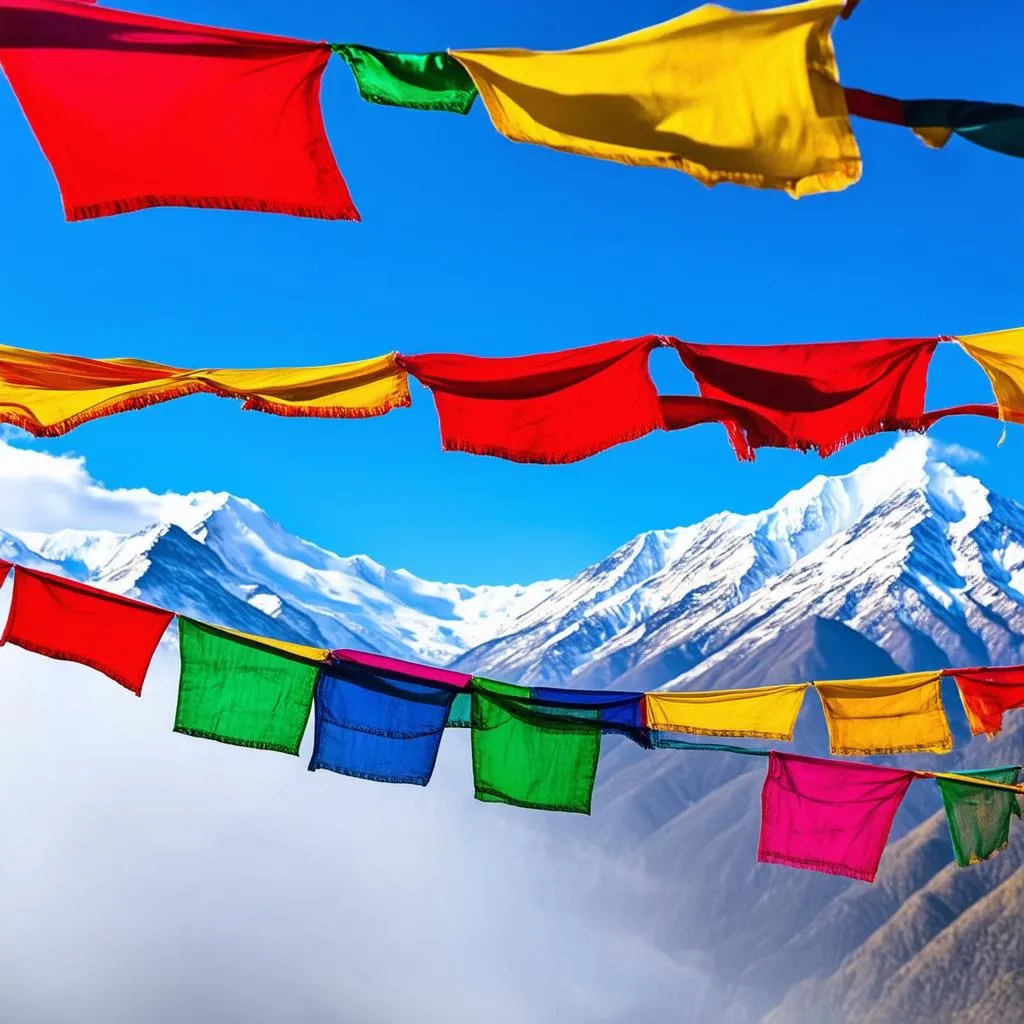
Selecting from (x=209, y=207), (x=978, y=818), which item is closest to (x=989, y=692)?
(x=978, y=818)

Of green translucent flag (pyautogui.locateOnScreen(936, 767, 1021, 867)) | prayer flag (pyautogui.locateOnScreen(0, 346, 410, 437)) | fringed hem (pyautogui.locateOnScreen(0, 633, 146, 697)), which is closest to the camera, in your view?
prayer flag (pyautogui.locateOnScreen(0, 346, 410, 437))

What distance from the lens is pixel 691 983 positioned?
189 metres

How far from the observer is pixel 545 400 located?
6.97 meters

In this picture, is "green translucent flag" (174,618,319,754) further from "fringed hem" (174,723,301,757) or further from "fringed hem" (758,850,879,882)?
A: "fringed hem" (758,850,879,882)

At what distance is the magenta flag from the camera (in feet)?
37.5

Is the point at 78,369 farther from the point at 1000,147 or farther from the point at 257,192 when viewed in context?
the point at 1000,147

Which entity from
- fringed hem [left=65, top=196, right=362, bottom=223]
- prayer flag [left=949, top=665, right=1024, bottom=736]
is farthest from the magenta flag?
fringed hem [left=65, top=196, right=362, bottom=223]

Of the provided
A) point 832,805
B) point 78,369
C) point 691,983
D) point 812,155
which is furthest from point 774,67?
point 691,983

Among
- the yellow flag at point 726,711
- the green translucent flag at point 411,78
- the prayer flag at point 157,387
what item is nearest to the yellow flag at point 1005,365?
the prayer flag at point 157,387

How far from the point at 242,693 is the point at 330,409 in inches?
161

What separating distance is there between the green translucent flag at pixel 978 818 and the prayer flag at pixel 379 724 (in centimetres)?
487

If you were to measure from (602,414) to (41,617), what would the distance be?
4.88m

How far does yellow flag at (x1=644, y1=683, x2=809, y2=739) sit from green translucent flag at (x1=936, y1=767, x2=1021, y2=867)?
1761 millimetres

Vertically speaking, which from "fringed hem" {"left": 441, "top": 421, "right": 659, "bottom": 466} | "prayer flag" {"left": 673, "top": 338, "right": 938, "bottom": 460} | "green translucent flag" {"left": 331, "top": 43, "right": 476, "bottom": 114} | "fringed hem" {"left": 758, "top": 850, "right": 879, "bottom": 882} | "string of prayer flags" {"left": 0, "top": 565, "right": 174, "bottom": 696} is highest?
"green translucent flag" {"left": 331, "top": 43, "right": 476, "bottom": 114}
